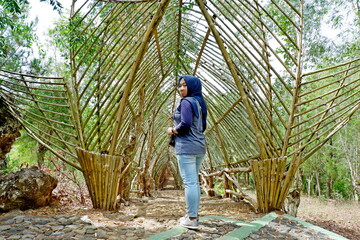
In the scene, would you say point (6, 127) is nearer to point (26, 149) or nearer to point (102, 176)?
point (102, 176)

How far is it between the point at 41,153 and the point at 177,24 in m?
4.38

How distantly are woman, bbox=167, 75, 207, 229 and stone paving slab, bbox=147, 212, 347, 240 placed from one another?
17 centimetres

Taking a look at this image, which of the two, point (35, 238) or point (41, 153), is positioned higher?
point (41, 153)

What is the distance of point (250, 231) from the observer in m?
2.53

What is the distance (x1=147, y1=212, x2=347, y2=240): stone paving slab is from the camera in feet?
7.47

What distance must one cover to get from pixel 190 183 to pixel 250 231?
803mm

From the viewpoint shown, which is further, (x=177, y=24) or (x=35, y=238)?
(x=177, y=24)

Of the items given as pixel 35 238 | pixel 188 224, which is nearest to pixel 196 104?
pixel 188 224

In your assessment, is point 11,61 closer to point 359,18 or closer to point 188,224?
point 188,224

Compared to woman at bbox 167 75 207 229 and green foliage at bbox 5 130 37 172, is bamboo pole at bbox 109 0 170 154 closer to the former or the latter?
woman at bbox 167 75 207 229

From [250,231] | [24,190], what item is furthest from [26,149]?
[250,231]

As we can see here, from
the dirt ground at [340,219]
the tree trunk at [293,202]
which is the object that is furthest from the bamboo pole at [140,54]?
the dirt ground at [340,219]

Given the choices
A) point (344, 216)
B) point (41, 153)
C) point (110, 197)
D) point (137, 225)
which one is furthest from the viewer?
point (344, 216)

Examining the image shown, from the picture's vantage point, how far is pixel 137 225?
2691mm
